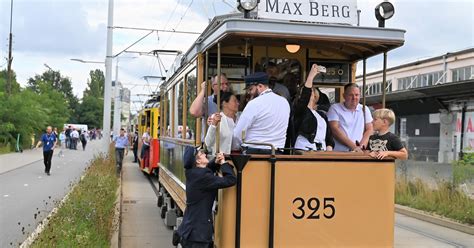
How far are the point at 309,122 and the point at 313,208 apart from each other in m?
0.92

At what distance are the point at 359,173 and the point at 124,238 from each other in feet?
18.2

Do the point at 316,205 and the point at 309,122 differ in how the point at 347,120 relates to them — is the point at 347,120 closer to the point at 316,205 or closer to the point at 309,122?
the point at 309,122

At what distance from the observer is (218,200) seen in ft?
16.9

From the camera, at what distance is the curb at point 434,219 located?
34.4ft

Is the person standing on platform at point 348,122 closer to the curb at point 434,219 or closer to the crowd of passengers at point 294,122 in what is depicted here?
the crowd of passengers at point 294,122

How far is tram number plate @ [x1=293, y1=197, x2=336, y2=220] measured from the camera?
5.01 m

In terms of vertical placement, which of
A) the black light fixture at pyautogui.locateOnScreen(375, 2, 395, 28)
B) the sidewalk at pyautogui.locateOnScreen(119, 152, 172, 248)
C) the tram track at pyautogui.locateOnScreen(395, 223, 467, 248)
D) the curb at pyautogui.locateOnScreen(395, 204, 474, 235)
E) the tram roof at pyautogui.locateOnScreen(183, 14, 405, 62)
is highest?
the black light fixture at pyautogui.locateOnScreen(375, 2, 395, 28)

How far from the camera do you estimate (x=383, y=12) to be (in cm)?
557

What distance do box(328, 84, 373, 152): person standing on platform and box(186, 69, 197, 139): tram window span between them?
182 cm

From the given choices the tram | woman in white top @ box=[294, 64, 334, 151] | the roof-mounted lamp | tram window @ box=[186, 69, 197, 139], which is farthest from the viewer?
the tram

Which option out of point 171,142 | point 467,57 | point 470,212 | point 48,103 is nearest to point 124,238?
point 171,142

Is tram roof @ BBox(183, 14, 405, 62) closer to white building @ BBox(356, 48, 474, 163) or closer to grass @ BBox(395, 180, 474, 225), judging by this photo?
grass @ BBox(395, 180, 474, 225)

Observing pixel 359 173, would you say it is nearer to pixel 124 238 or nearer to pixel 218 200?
pixel 218 200

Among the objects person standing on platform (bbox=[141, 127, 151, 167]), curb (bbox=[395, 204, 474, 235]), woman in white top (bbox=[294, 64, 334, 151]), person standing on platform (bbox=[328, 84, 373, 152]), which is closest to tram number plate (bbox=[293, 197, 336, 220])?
woman in white top (bbox=[294, 64, 334, 151])
